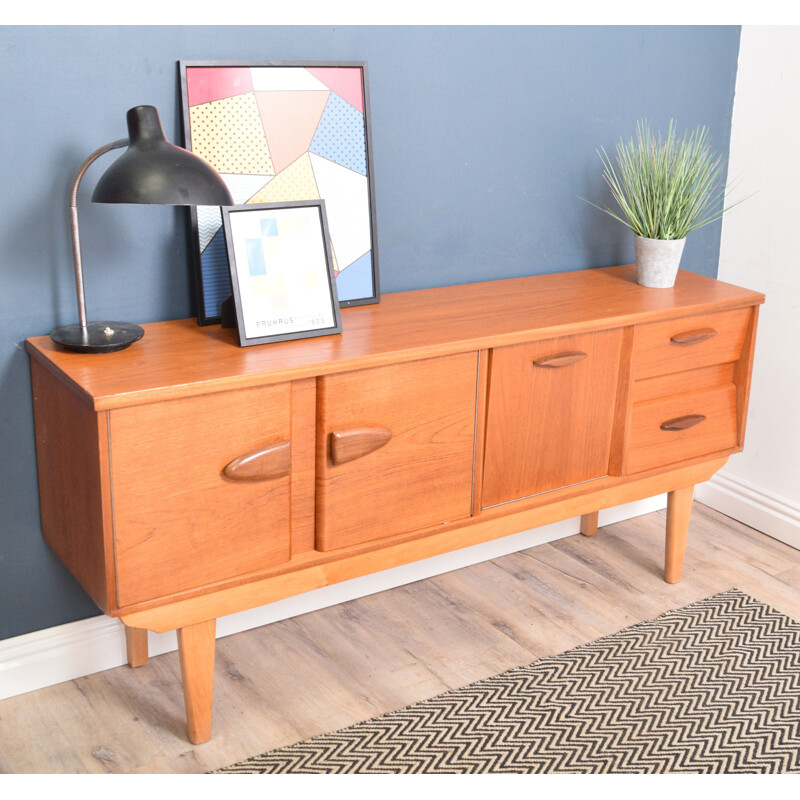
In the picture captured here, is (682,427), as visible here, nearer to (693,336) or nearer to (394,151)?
(693,336)

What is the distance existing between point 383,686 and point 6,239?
1.17 m

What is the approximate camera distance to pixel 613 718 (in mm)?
1928

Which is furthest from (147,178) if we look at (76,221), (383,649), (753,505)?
(753,505)

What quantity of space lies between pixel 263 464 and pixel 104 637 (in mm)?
672

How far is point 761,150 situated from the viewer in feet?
8.52

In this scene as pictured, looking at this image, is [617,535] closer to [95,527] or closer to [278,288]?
[278,288]

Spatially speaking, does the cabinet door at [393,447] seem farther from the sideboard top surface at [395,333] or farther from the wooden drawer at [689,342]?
the wooden drawer at [689,342]

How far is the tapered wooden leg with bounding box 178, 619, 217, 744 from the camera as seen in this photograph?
5.68 feet

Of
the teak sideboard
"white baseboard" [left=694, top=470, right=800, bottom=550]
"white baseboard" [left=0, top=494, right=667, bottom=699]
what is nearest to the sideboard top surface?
the teak sideboard

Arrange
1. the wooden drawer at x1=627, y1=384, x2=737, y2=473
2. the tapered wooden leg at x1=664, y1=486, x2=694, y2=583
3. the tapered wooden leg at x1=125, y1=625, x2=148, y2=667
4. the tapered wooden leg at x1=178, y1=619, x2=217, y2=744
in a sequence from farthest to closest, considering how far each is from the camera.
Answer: the tapered wooden leg at x1=664, y1=486, x2=694, y2=583
the wooden drawer at x1=627, y1=384, x2=737, y2=473
the tapered wooden leg at x1=125, y1=625, x2=148, y2=667
the tapered wooden leg at x1=178, y1=619, x2=217, y2=744

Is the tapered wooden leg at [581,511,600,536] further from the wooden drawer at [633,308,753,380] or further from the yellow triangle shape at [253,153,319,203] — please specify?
the yellow triangle shape at [253,153,319,203]

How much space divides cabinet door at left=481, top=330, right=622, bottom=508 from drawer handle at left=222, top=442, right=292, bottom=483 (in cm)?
45
